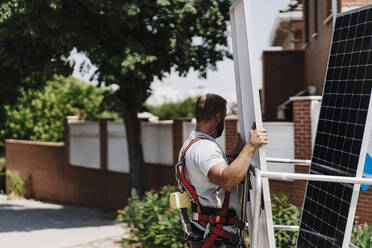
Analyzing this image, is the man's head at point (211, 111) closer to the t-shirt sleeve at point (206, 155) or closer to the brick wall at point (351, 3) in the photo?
the t-shirt sleeve at point (206, 155)

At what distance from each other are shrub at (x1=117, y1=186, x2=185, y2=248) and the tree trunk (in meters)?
2.45

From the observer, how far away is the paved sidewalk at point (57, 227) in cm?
837

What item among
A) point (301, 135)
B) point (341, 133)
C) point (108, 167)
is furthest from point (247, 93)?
point (108, 167)

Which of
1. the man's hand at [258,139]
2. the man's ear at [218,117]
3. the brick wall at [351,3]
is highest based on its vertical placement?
the brick wall at [351,3]

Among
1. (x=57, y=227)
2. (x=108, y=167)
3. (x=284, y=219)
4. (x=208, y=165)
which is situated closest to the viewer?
(x=208, y=165)

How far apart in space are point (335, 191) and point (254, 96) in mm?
822

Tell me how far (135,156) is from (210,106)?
7149mm

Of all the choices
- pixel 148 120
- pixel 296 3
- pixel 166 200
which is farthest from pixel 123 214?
pixel 296 3

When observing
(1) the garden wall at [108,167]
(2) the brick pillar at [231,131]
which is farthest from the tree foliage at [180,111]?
(2) the brick pillar at [231,131]

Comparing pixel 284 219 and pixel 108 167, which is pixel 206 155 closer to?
pixel 284 219

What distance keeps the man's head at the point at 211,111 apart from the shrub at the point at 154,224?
347cm

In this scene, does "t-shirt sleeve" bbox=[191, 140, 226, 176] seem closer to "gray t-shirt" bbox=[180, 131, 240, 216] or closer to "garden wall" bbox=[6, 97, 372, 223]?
"gray t-shirt" bbox=[180, 131, 240, 216]

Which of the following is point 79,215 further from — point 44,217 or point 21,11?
point 21,11

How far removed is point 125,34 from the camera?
9.03m
